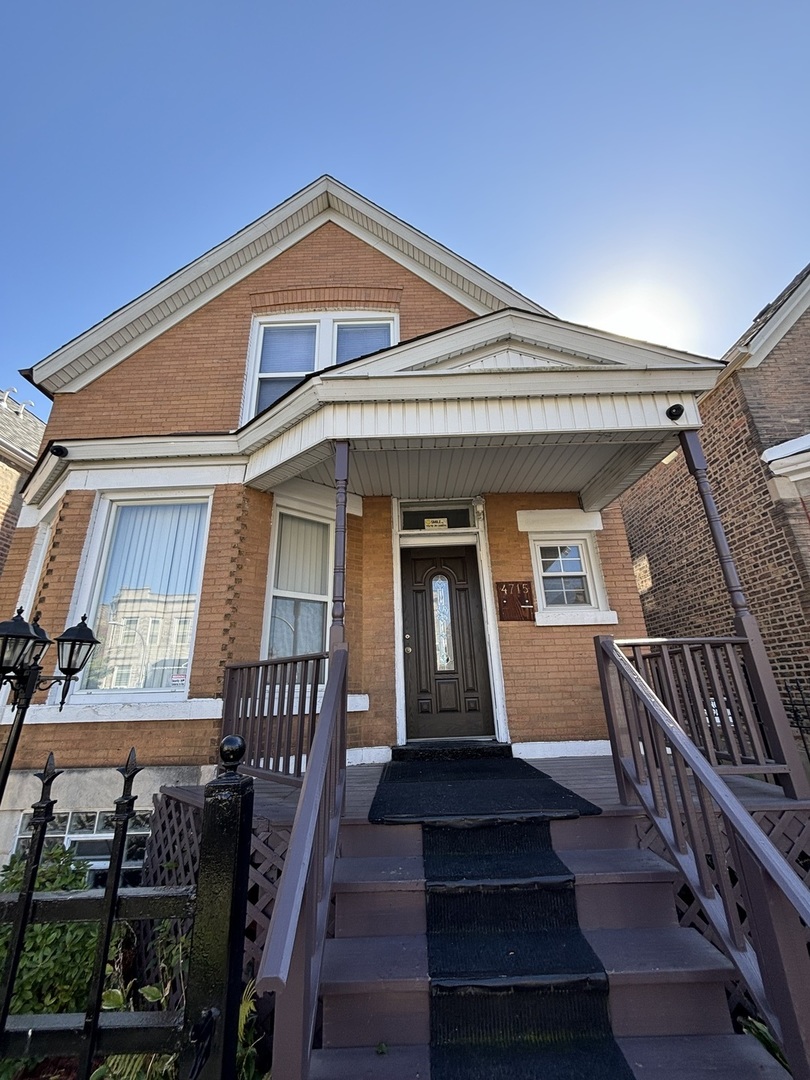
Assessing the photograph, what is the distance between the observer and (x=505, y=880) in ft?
8.59

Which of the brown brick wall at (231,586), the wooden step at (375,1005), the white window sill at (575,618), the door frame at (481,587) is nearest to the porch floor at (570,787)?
the door frame at (481,587)

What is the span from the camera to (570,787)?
370 cm

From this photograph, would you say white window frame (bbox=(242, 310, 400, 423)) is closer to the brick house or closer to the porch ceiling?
the brick house

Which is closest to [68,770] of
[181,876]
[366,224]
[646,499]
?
[181,876]

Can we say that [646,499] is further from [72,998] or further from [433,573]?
[72,998]

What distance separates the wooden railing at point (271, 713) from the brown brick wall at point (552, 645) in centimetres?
251

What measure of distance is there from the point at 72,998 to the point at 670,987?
3.32m

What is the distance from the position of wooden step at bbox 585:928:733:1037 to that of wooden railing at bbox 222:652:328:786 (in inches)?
82.1

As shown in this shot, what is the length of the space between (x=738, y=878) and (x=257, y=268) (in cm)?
850

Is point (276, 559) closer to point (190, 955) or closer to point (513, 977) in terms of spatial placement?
point (513, 977)

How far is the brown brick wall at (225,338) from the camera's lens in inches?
245

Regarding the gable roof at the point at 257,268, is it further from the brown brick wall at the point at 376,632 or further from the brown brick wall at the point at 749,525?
the brown brick wall at the point at 749,525

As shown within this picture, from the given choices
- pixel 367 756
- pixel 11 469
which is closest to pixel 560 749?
pixel 367 756

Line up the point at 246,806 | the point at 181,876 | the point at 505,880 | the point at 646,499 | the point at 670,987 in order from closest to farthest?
the point at 246,806 → the point at 670,987 → the point at 505,880 → the point at 181,876 → the point at 646,499
